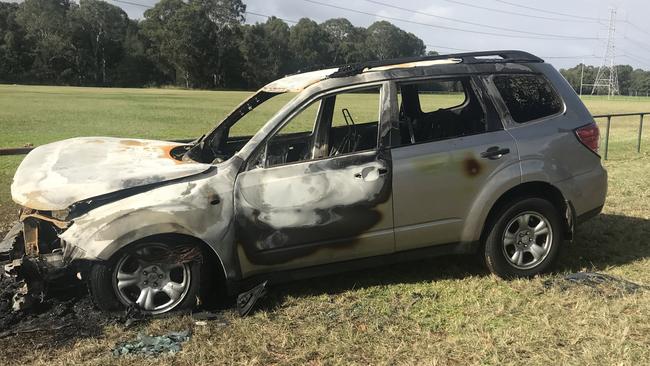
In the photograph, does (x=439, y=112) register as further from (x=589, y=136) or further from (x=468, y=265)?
(x=468, y=265)

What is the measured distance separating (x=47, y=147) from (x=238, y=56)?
9051 cm

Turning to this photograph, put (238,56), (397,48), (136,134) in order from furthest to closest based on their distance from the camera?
(397,48) < (238,56) < (136,134)

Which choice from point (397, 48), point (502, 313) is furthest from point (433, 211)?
point (397, 48)

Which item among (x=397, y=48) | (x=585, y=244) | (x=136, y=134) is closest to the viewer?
(x=585, y=244)

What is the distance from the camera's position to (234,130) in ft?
16.9

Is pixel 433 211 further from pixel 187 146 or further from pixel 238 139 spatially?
pixel 187 146

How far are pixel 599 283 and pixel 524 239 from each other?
688 mm

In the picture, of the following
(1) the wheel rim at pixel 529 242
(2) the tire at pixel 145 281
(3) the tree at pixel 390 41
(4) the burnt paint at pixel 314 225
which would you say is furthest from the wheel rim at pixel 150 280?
(3) the tree at pixel 390 41

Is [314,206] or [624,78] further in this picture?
[624,78]

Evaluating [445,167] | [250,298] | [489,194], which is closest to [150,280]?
[250,298]

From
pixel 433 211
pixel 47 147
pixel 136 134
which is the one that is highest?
pixel 47 147

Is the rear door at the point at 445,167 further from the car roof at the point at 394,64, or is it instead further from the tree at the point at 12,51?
the tree at the point at 12,51

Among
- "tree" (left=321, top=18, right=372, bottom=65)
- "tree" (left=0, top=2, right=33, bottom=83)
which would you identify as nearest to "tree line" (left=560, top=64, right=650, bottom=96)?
"tree" (left=321, top=18, right=372, bottom=65)

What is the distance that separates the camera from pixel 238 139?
5.11 m
